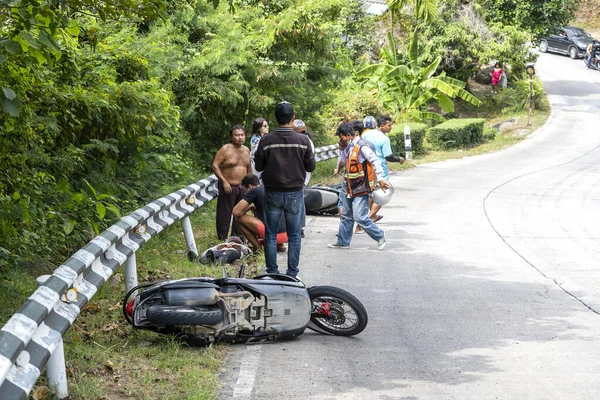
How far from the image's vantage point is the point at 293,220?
9781 mm

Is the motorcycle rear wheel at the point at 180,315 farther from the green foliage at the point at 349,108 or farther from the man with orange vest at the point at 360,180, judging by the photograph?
the green foliage at the point at 349,108

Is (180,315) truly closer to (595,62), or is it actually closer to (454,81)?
(454,81)

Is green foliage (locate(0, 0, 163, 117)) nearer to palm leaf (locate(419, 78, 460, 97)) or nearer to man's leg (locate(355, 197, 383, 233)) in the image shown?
man's leg (locate(355, 197, 383, 233))

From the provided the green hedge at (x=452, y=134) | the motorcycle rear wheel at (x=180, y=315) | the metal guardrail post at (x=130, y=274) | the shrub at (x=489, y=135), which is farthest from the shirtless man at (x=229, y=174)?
the shrub at (x=489, y=135)

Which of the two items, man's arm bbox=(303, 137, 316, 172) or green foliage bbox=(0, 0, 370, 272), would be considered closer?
green foliage bbox=(0, 0, 370, 272)

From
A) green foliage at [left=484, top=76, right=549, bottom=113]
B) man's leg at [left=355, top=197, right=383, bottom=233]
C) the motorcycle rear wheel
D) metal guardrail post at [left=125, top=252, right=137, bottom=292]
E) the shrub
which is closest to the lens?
the motorcycle rear wheel

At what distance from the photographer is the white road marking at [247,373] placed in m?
6.46

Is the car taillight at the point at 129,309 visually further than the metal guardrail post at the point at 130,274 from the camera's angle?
No

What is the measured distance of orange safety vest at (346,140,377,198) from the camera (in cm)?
1258

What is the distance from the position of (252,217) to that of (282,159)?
7.68ft

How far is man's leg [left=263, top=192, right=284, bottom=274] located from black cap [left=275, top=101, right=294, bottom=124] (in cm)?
80

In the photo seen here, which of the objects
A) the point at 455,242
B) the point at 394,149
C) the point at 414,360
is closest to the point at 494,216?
the point at 455,242

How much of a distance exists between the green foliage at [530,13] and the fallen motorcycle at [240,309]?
4019 centimetres

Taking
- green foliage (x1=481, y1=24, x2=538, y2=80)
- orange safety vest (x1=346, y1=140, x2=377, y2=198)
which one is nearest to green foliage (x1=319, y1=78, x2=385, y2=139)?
green foliage (x1=481, y1=24, x2=538, y2=80)
